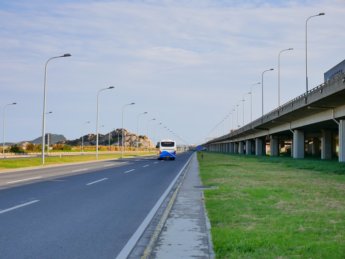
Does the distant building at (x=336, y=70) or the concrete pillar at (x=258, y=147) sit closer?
the distant building at (x=336, y=70)

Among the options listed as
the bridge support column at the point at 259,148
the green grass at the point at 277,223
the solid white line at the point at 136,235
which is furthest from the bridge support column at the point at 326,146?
the solid white line at the point at 136,235

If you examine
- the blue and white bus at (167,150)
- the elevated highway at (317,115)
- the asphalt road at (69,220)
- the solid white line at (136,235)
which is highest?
the elevated highway at (317,115)

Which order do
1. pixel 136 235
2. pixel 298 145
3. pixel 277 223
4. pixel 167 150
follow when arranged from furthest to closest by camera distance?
pixel 167 150 < pixel 298 145 < pixel 277 223 < pixel 136 235

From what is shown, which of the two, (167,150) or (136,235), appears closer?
(136,235)

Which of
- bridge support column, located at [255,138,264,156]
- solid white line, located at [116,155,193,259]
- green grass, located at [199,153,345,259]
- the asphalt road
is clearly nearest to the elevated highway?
bridge support column, located at [255,138,264,156]

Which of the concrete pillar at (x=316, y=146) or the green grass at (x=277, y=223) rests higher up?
the concrete pillar at (x=316, y=146)

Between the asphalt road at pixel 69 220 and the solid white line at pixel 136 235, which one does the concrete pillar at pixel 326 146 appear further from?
the solid white line at pixel 136 235

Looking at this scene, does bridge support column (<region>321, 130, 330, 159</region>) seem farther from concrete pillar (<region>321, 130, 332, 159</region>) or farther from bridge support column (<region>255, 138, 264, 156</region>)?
bridge support column (<region>255, 138, 264, 156</region>)

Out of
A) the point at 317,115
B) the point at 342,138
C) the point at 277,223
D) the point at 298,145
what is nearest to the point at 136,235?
the point at 277,223

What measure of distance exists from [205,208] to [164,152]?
4865 centimetres

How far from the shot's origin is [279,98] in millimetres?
65438

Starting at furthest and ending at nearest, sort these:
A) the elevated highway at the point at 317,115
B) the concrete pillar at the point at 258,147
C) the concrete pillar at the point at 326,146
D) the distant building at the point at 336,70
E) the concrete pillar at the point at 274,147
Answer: the concrete pillar at the point at 258,147 → the concrete pillar at the point at 274,147 → the concrete pillar at the point at 326,146 → the distant building at the point at 336,70 → the elevated highway at the point at 317,115

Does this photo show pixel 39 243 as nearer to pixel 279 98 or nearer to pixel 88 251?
pixel 88 251

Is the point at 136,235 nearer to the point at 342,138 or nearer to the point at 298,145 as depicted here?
the point at 342,138
